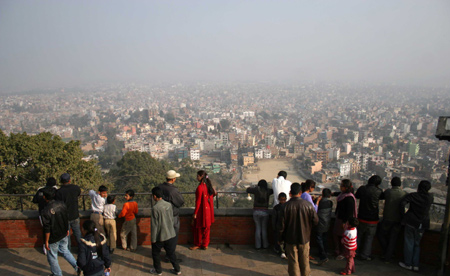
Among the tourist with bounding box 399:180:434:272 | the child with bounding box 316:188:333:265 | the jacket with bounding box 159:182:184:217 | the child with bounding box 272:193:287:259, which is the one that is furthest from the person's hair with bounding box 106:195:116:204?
the tourist with bounding box 399:180:434:272

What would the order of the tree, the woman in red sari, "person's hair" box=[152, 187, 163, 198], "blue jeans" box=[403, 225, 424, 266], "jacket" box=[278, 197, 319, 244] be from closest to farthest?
"jacket" box=[278, 197, 319, 244] → "person's hair" box=[152, 187, 163, 198] → "blue jeans" box=[403, 225, 424, 266] → the woman in red sari → the tree

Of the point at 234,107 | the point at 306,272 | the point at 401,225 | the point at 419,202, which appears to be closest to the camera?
the point at 306,272

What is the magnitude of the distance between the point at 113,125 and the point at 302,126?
51.9 metres

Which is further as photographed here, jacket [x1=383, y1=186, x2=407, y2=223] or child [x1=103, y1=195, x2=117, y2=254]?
child [x1=103, y1=195, x2=117, y2=254]

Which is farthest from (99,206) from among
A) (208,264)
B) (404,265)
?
(404,265)

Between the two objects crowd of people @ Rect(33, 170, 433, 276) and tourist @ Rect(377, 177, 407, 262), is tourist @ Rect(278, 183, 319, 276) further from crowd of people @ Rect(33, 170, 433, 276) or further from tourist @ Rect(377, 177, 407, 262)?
tourist @ Rect(377, 177, 407, 262)

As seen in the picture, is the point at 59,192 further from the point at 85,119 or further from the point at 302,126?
the point at 85,119

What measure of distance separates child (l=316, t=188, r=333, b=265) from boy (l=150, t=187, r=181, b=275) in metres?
1.55

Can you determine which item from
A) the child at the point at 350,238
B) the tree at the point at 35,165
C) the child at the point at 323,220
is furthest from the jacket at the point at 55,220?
the tree at the point at 35,165

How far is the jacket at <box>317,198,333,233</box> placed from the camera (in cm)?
335

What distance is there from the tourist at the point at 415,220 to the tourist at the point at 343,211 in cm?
54

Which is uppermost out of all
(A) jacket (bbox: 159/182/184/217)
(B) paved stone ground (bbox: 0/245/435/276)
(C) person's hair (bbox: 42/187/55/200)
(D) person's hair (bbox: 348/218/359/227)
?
(C) person's hair (bbox: 42/187/55/200)

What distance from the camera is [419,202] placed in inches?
124

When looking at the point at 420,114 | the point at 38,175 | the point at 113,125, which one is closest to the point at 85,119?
the point at 113,125
